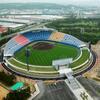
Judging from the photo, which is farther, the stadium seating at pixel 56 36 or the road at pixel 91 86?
the stadium seating at pixel 56 36

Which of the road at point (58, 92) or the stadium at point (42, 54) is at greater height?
the stadium at point (42, 54)

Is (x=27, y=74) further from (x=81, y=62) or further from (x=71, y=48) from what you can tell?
(x=71, y=48)

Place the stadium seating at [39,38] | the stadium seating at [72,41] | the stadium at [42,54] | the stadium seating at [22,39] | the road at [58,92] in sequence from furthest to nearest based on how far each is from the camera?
1. the stadium seating at [72,41]
2. the stadium seating at [39,38]
3. the stadium seating at [22,39]
4. the stadium at [42,54]
5. the road at [58,92]

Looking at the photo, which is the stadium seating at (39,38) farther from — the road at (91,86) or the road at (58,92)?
the road at (58,92)

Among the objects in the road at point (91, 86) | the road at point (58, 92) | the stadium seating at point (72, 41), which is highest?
the stadium seating at point (72, 41)

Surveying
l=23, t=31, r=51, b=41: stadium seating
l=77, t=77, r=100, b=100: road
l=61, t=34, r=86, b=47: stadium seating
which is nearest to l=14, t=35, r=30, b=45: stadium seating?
l=23, t=31, r=51, b=41: stadium seating

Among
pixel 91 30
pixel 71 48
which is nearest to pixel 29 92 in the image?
pixel 71 48

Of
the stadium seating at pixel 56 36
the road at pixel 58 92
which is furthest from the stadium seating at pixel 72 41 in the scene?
the road at pixel 58 92
